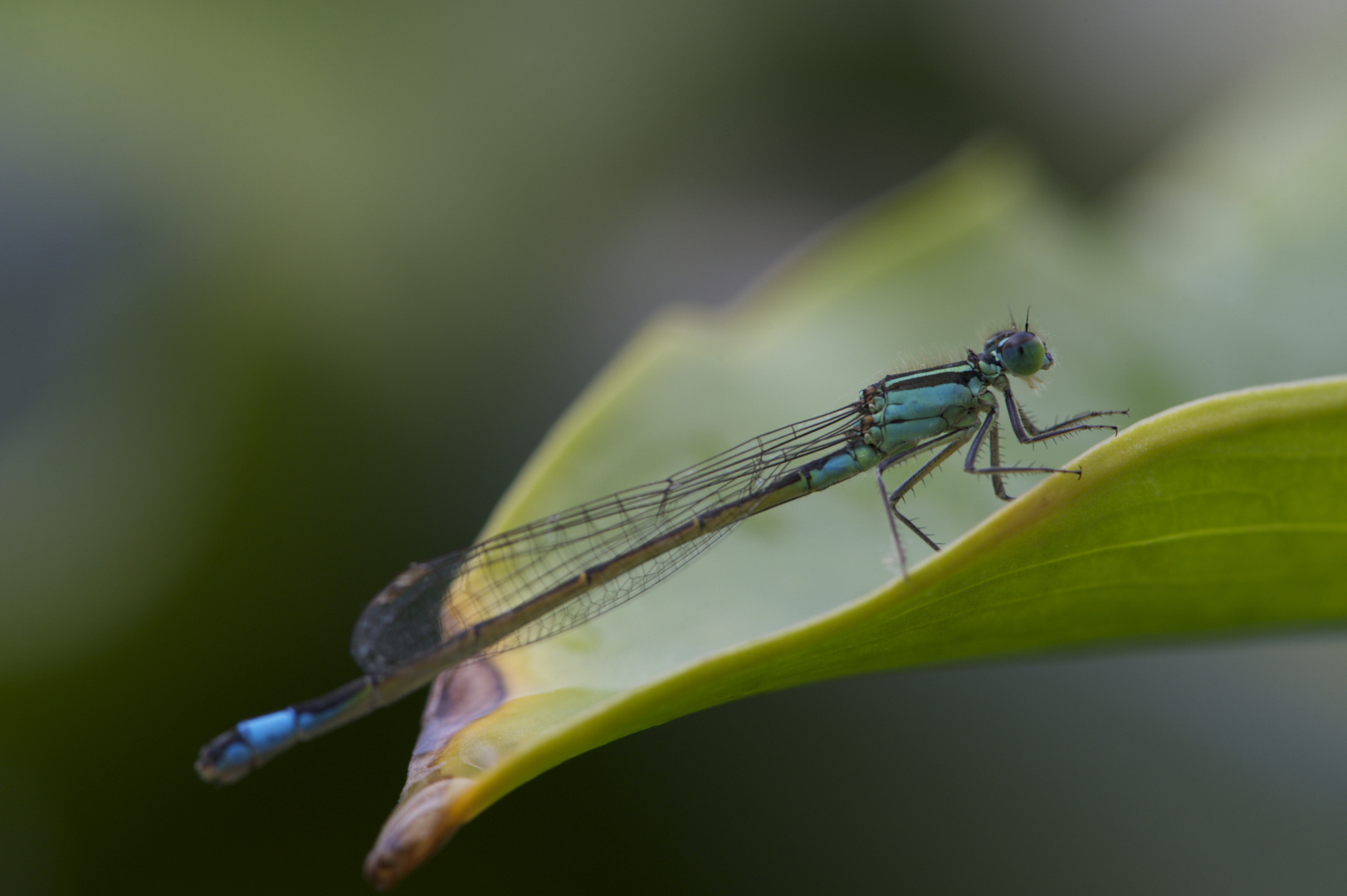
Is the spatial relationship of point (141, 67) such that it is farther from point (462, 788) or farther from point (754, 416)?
point (462, 788)

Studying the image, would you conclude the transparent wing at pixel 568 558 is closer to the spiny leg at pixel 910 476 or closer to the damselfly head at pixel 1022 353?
the spiny leg at pixel 910 476

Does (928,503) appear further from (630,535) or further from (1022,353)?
(630,535)

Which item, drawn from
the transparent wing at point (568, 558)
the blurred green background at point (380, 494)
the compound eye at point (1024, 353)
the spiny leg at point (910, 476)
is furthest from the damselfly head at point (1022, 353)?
the transparent wing at point (568, 558)

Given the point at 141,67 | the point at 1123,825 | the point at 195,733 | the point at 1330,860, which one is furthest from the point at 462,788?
the point at 141,67

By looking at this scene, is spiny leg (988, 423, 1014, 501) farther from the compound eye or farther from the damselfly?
the compound eye

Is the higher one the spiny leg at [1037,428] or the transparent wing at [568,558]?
the transparent wing at [568,558]

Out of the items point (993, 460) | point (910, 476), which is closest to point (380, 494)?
point (910, 476)
